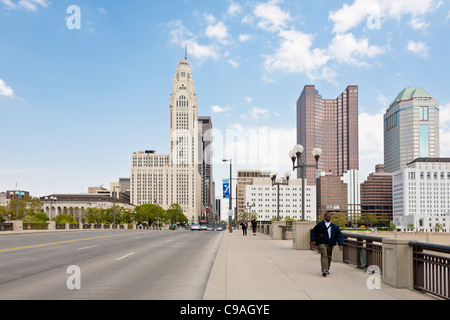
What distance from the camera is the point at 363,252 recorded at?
12.8 metres

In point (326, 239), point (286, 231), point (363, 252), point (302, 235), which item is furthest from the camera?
point (286, 231)

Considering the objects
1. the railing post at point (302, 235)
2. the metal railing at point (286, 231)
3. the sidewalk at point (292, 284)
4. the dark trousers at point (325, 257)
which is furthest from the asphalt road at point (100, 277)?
the metal railing at point (286, 231)

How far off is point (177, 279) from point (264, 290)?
10.2 ft

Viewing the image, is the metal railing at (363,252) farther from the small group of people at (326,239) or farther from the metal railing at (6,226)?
the metal railing at (6,226)

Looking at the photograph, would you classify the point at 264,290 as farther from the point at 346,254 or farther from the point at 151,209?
the point at 151,209

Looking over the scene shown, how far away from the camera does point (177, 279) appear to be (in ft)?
37.0

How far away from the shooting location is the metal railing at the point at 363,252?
11586 mm

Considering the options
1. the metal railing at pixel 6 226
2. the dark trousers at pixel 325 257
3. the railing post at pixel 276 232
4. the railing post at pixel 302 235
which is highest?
the dark trousers at pixel 325 257

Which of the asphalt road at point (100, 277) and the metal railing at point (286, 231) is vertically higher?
the asphalt road at point (100, 277)

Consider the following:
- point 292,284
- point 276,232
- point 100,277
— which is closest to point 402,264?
point 292,284

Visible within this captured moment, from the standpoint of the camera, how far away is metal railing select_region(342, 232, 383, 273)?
11586mm

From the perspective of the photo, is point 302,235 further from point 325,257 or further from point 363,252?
point 325,257

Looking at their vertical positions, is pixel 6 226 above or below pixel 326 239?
below
